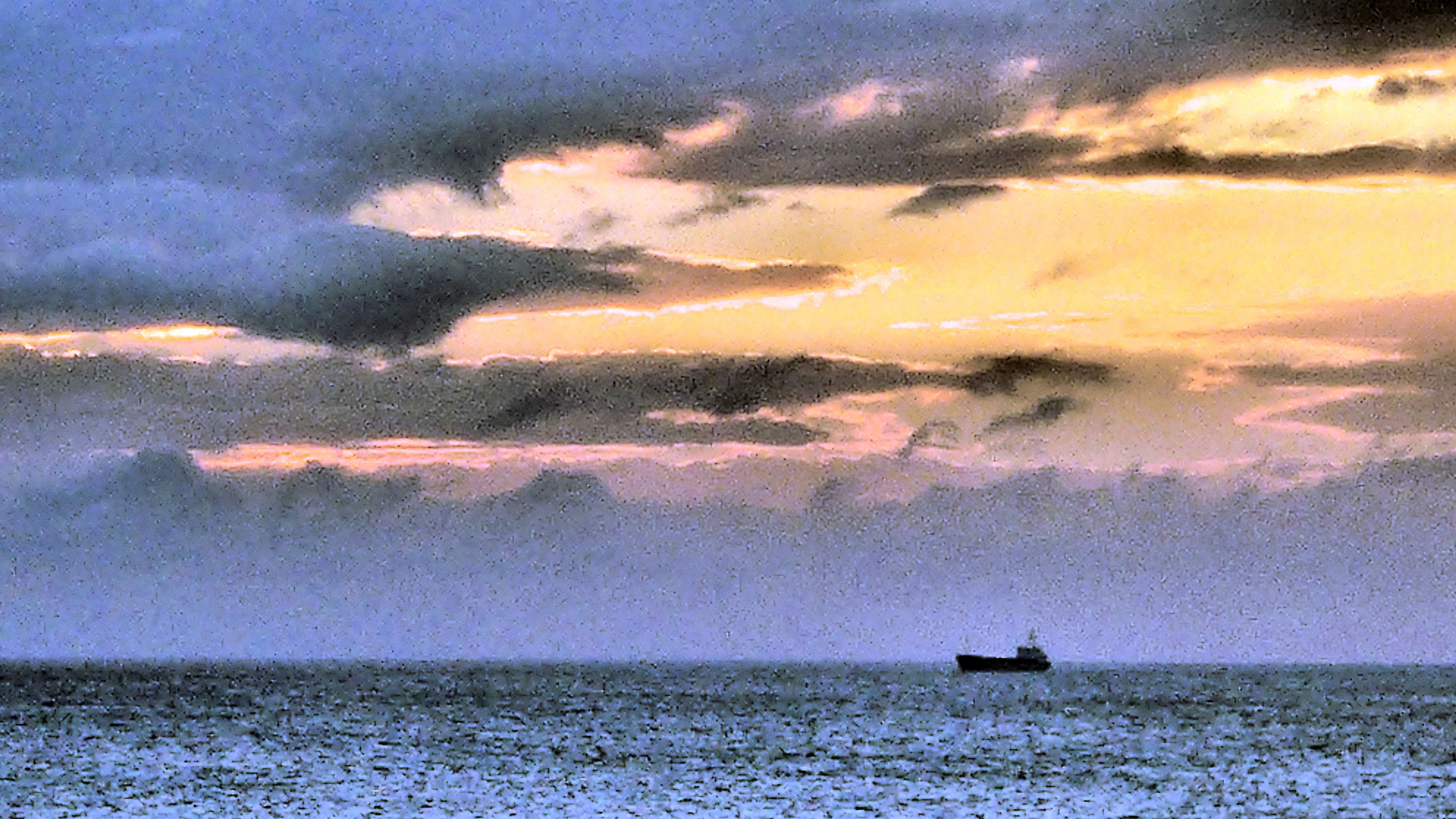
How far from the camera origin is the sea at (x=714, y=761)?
65438mm

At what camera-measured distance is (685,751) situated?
93.6 metres

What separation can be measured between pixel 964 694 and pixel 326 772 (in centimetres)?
12567

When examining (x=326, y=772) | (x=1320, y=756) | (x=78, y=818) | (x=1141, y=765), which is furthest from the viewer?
(x=1320, y=756)

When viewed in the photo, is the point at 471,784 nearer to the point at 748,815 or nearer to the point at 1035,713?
the point at 748,815

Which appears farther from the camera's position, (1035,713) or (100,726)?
(1035,713)

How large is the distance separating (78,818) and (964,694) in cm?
14416

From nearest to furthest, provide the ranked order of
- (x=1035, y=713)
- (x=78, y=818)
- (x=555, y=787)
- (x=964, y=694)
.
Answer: (x=78, y=818) < (x=555, y=787) < (x=1035, y=713) < (x=964, y=694)

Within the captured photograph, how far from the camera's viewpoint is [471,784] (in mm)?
72625

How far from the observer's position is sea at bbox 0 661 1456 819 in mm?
65438

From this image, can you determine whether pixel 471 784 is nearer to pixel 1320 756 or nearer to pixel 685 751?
pixel 685 751

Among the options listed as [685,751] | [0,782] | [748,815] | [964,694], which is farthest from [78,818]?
[964,694]

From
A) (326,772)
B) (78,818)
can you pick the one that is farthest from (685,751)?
(78,818)

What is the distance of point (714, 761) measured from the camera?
86.2 metres

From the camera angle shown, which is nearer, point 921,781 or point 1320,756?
point 921,781
